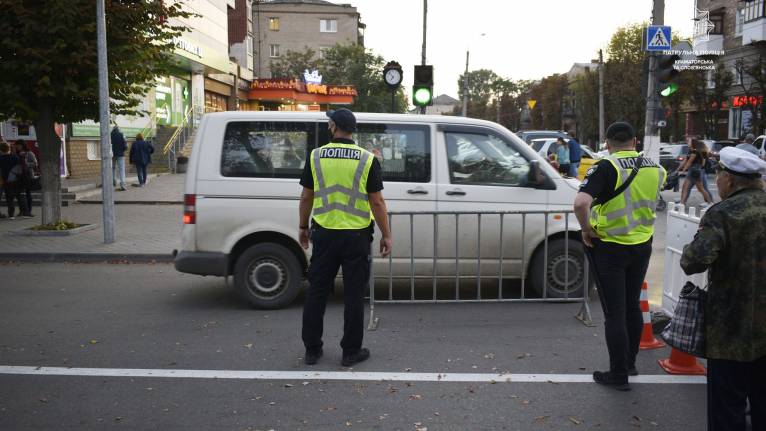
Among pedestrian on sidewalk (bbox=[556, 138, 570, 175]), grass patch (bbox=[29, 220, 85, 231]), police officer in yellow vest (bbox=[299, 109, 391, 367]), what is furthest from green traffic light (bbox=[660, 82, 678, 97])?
grass patch (bbox=[29, 220, 85, 231])

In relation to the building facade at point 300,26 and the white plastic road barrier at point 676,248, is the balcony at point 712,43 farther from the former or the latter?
the white plastic road barrier at point 676,248

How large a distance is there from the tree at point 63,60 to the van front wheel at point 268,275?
6.39 meters

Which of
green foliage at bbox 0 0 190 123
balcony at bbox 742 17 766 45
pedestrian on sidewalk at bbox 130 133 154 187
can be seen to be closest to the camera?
green foliage at bbox 0 0 190 123

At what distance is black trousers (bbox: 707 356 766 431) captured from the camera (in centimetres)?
339

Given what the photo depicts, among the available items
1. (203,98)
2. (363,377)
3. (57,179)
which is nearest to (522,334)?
(363,377)

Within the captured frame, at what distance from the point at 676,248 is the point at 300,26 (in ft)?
230

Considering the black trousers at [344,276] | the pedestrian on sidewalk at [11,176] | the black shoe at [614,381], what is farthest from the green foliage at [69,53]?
the black shoe at [614,381]

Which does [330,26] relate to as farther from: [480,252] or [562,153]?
[480,252]

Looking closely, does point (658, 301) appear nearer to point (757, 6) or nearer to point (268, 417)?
point (268, 417)

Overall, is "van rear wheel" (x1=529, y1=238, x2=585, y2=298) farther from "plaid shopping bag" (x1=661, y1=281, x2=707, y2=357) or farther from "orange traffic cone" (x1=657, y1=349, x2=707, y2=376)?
"plaid shopping bag" (x1=661, y1=281, x2=707, y2=357)

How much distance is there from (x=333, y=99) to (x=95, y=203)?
36171 mm

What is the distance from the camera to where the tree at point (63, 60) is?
11.4 m

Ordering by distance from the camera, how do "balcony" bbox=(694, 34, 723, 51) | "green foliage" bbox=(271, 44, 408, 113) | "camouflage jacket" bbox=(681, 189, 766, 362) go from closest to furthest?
"camouflage jacket" bbox=(681, 189, 766, 362), "balcony" bbox=(694, 34, 723, 51), "green foliage" bbox=(271, 44, 408, 113)

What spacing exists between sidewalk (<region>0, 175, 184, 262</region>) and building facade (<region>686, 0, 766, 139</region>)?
3117cm
